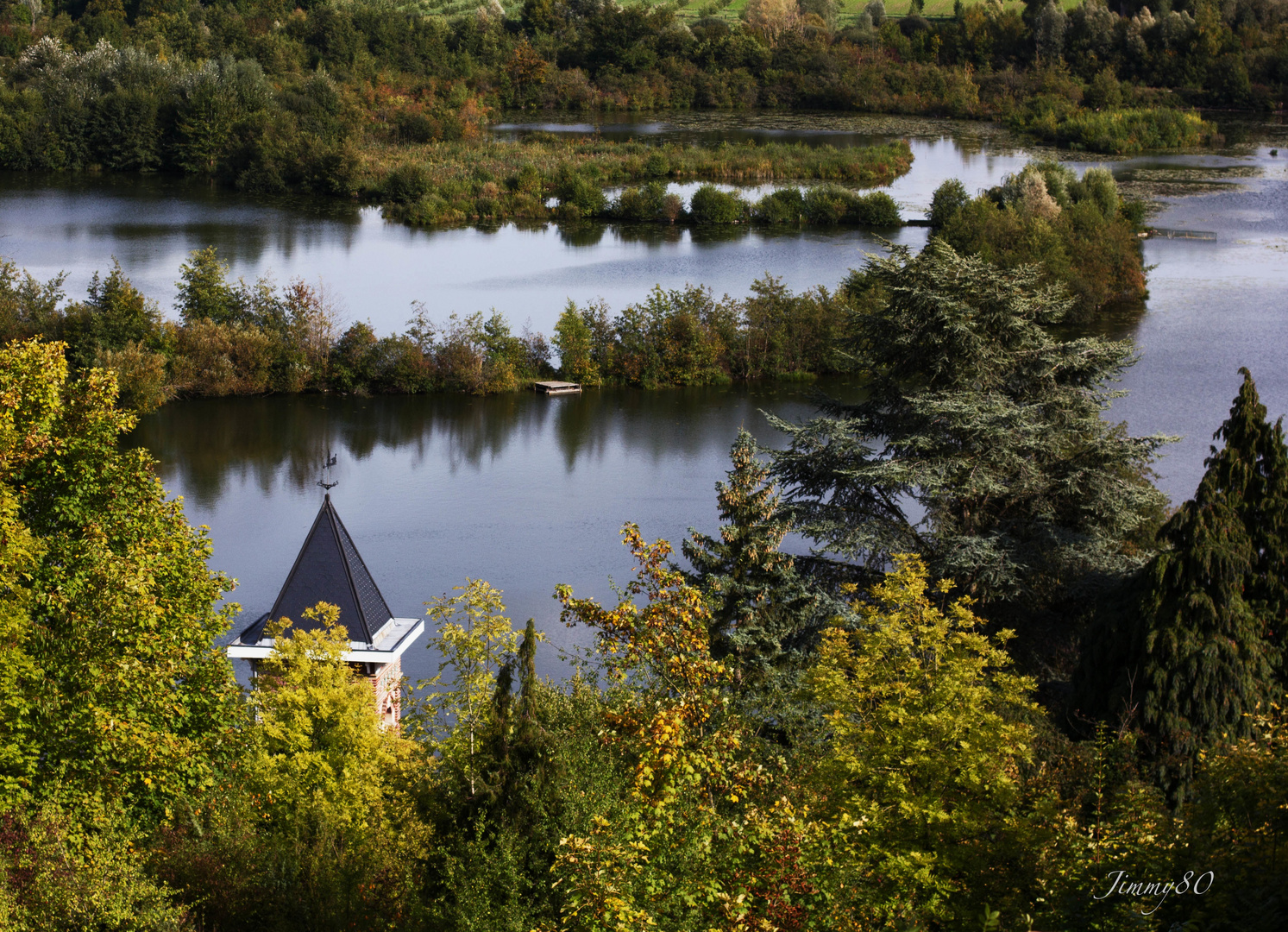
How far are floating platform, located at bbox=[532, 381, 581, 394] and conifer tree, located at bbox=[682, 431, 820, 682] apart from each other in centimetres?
1963

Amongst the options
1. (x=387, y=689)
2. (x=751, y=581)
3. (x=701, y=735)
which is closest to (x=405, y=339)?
(x=387, y=689)

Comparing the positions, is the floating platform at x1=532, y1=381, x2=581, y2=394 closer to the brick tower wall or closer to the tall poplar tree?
the brick tower wall

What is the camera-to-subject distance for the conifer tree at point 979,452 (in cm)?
1759

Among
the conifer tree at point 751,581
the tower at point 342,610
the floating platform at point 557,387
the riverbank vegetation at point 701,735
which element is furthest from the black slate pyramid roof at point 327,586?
the floating platform at point 557,387

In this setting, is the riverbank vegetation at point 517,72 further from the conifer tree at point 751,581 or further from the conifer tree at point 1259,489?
the conifer tree at point 1259,489

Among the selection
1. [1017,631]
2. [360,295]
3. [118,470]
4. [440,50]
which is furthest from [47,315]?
[440,50]

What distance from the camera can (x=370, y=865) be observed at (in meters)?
10.8

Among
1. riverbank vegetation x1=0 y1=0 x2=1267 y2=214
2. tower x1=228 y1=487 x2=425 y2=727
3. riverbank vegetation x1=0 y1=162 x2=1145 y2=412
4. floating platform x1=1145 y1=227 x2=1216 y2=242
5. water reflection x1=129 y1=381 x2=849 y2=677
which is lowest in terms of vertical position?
water reflection x1=129 y1=381 x2=849 y2=677

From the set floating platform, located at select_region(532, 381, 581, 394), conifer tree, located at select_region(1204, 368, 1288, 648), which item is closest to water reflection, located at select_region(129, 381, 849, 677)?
floating platform, located at select_region(532, 381, 581, 394)

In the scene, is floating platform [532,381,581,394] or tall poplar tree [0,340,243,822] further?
floating platform [532,381,581,394]

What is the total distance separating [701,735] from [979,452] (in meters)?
9.32

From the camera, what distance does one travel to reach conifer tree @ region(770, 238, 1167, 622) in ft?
57.7

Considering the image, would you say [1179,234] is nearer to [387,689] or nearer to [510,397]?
Result: [510,397]

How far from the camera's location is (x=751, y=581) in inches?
663
